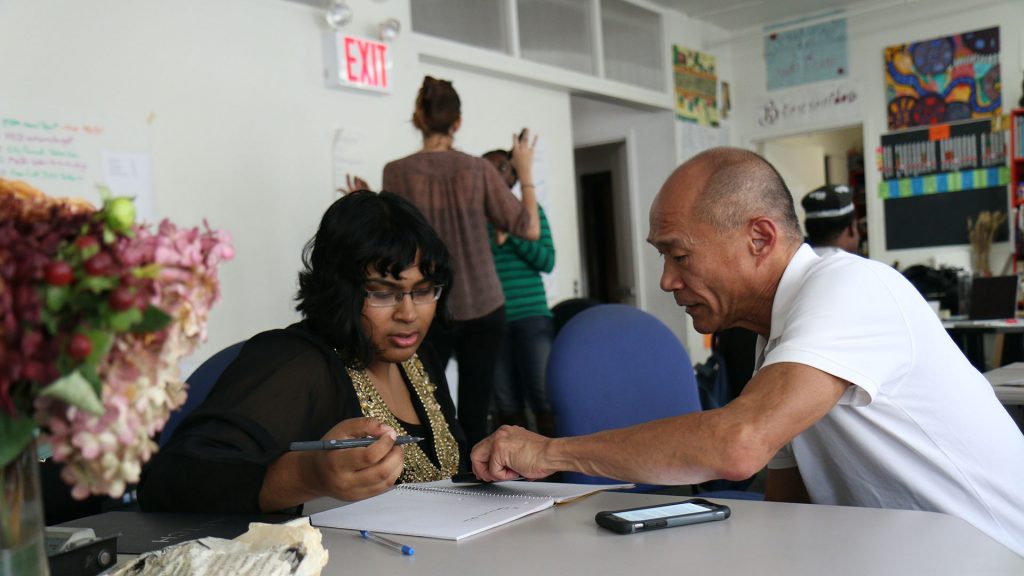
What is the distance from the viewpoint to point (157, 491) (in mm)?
1377

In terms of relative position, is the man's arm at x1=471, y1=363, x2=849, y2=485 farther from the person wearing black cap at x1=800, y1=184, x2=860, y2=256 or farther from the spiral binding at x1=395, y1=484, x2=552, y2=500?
the person wearing black cap at x1=800, y1=184, x2=860, y2=256

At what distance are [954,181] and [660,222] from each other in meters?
6.10

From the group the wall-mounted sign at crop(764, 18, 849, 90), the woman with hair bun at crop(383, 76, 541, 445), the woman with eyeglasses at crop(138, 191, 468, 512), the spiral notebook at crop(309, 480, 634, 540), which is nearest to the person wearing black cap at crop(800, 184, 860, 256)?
the woman with hair bun at crop(383, 76, 541, 445)

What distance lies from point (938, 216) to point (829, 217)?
3.63 metres

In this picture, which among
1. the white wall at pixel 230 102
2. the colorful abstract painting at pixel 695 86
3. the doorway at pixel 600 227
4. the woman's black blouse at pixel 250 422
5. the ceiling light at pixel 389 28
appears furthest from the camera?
the doorway at pixel 600 227

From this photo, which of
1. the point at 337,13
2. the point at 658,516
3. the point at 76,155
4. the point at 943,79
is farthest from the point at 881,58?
the point at 658,516

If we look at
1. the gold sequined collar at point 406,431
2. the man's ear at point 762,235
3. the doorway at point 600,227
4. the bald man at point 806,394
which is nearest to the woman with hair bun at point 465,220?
the gold sequined collar at point 406,431

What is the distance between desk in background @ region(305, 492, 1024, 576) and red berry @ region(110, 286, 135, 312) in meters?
0.54

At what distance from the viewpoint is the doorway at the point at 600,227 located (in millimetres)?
7809

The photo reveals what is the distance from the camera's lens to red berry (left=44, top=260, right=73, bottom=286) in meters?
0.60

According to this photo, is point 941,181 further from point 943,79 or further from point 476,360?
point 476,360

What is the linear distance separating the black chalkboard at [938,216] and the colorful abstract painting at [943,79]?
57cm

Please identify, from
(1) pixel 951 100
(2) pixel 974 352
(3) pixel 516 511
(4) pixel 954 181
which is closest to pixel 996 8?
(1) pixel 951 100

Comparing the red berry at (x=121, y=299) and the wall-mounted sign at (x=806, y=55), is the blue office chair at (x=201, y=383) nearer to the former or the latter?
the red berry at (x=121, y=299)
